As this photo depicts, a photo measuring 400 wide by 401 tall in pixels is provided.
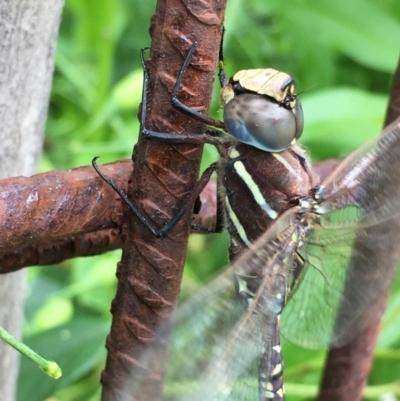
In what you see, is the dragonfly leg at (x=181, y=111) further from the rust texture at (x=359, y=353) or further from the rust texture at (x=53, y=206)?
the rust texture at (x=359, y=353)

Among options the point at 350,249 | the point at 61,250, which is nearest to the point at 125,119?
the point at 350,249

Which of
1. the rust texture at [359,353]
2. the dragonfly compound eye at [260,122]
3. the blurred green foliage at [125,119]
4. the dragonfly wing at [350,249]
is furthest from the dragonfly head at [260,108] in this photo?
the blurred green foliage at [125,119]

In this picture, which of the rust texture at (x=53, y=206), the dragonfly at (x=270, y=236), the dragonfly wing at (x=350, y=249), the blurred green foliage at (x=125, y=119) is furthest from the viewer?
the blurred green foliage at (x=125, y=119)

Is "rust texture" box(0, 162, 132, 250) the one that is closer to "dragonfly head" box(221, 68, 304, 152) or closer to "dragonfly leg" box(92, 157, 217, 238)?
"dragonfly leg" box(92, 157, 217, 238)

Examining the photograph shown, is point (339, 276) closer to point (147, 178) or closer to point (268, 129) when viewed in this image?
point (268, 129)

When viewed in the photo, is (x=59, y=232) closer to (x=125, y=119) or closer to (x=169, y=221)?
(x=169, y=221)

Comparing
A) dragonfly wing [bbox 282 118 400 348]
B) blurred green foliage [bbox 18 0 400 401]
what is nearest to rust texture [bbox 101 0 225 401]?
dragonfly wing [bbox 282 118 400 348]

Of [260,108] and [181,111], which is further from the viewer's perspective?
[260,108]

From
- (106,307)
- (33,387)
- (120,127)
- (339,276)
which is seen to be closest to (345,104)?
(120,127)
